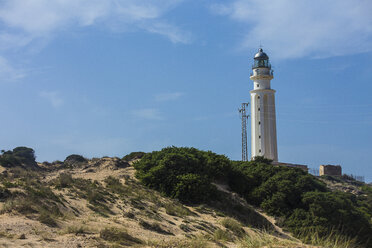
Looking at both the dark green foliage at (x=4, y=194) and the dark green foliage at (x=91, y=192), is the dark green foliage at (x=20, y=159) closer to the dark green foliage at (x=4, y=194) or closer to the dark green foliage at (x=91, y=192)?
the dark green foliage at (x=91, y=192)

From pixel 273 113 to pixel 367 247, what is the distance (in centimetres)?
3169

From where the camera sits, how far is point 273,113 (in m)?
57.4

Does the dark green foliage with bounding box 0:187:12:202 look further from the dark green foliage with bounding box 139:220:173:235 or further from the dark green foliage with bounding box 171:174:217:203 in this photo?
the dark green foliage with bounding box 171:174:217:203

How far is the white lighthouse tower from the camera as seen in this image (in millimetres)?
56781

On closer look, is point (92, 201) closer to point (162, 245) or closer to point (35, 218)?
point (35, 218)

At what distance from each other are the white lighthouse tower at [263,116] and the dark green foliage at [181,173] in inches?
949

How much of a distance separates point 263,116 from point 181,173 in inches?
1210

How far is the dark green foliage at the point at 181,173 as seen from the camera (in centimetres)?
2750

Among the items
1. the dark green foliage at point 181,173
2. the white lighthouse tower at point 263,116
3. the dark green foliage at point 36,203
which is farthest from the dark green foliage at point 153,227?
the white lighthouse tower at point 263,116

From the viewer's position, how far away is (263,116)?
57.1m

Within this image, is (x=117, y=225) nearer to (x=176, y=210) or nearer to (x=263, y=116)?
(x=176, y=210)

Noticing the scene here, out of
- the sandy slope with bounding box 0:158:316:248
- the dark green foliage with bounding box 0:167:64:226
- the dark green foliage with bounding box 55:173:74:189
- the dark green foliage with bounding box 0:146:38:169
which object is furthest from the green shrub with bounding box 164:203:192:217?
the dark green foliage with bounding box 0:146:38:169

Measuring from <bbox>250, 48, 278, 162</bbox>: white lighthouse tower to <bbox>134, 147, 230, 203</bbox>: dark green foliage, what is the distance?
24101mm

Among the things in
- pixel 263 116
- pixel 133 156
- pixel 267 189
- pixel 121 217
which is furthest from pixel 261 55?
pixel 121 217
